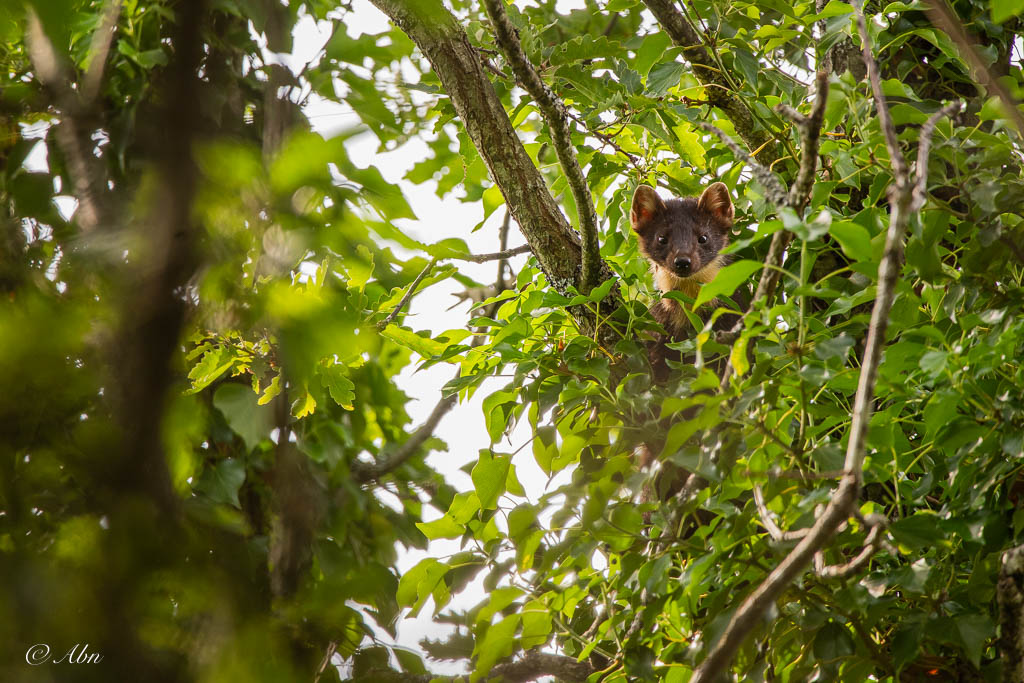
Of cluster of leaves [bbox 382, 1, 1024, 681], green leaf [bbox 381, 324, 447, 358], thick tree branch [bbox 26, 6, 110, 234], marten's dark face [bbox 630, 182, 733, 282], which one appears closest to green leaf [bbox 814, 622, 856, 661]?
cluster of leaves [bbox 382, 1, 1024, 681]

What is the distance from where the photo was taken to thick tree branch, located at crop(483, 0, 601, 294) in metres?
2.88

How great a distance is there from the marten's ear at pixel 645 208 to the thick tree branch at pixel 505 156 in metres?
2.43

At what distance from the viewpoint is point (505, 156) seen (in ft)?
10.4

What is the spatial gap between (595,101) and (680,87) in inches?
25.8

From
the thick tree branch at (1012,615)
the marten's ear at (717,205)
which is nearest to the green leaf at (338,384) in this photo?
the thick tree branch at (1012,615)

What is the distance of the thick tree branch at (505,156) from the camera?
10.2ft

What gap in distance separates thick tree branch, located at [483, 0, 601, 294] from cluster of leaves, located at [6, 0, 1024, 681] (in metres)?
0.17

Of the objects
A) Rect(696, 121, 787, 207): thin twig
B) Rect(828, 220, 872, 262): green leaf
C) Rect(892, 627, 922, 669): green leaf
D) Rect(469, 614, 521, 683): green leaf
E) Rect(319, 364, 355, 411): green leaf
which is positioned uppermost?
Rect(319, 364, 355, 411): green leaf

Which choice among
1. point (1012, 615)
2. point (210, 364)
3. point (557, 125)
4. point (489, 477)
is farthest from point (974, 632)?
point (210, 364)

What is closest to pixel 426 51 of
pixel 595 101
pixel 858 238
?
pixel 595 101

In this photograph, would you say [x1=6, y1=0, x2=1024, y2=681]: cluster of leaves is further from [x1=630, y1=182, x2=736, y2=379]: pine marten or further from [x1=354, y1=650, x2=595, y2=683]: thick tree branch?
[x1=630, y1=182, x2=736, y2=379]: pine marten

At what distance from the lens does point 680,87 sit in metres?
3.97

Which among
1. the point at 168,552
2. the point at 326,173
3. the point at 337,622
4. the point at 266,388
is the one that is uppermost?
the point at 266,388

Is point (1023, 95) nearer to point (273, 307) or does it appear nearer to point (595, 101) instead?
point (595, 101)
